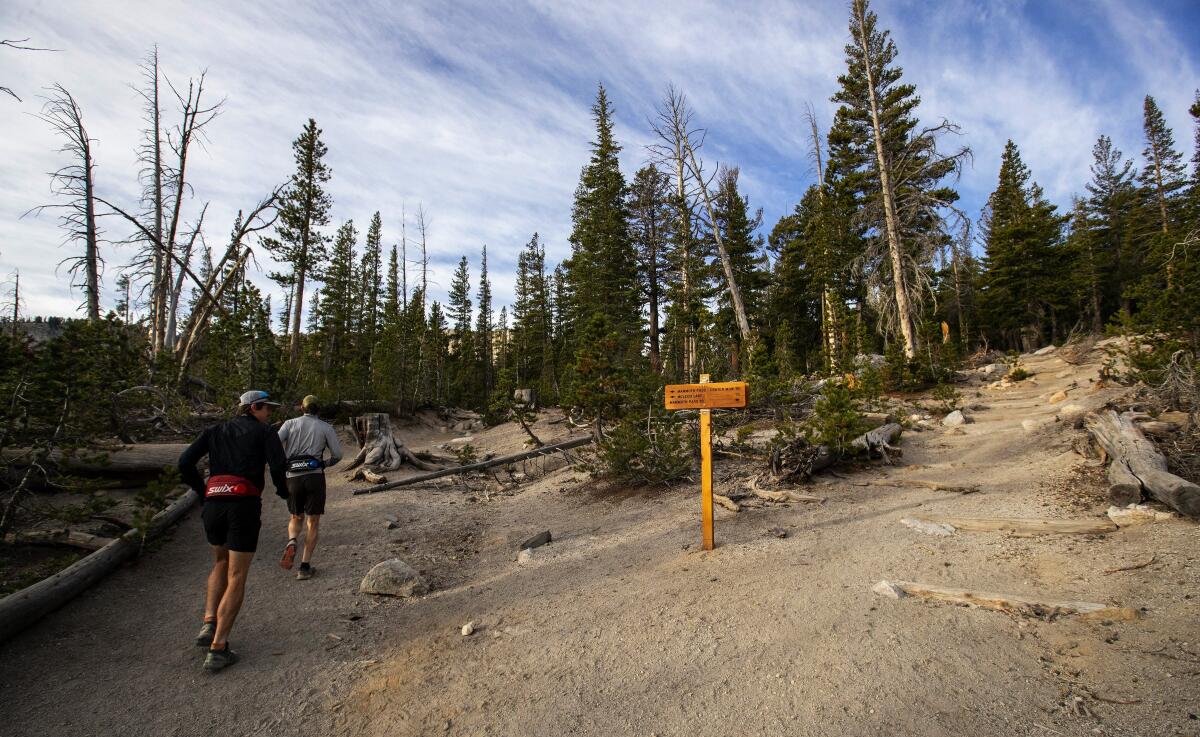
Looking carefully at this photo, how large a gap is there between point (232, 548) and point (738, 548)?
190 inches

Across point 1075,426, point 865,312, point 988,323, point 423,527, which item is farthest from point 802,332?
point 423,527

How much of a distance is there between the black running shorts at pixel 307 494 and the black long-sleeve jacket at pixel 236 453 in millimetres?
1822

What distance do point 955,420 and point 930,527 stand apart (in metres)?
6.60

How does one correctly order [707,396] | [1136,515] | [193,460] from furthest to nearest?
1. [707,396]
2. [1136,515]
3. [193,460]

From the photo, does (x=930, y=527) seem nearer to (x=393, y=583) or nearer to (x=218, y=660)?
(x=393, y=583)

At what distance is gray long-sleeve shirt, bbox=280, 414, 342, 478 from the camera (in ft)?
20.0

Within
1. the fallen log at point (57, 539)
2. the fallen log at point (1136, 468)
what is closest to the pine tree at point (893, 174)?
the fallen log at point (1136, 468)

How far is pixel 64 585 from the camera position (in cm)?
455

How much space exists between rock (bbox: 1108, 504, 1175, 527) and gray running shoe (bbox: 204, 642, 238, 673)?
26.5 ft

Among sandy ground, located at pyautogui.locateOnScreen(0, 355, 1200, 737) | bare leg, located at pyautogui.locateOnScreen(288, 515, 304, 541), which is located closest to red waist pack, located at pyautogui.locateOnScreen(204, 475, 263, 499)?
sandy ground, located at pyautogui.locateOnScreen(0, 355, 1200, 737)

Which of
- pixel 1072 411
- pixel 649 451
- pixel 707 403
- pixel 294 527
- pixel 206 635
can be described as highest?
pixel 707 403

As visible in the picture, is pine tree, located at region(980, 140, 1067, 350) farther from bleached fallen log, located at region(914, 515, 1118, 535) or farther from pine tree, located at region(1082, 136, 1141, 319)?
bleached fallen log, located at region(914, 515, 1118, 535)

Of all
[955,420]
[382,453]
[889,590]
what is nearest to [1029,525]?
[889,590]

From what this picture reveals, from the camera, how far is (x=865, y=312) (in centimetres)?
2797
